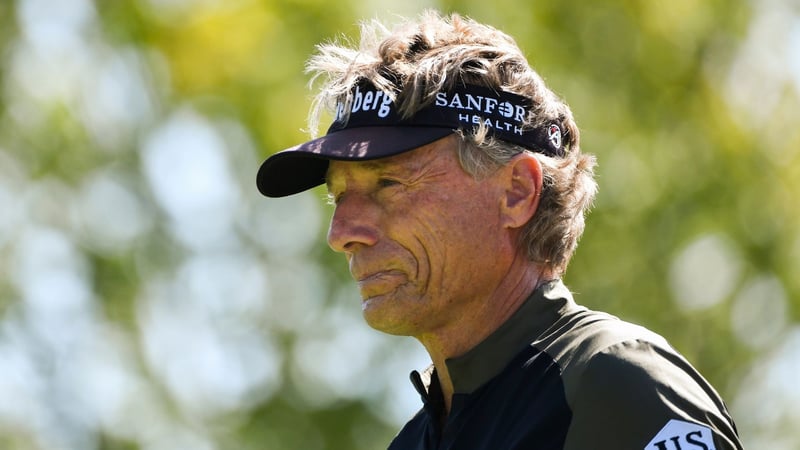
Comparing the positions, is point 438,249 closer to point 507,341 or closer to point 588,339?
point 507,341

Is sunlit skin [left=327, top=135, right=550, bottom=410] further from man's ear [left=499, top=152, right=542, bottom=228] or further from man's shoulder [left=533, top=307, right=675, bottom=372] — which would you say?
man's shoulder [left=533, top=307, right=675, bottom=372]

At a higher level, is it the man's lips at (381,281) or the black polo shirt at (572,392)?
the man's lips at (381,281)

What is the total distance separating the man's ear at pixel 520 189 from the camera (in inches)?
164

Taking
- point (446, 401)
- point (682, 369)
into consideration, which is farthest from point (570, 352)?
point (446, 401)

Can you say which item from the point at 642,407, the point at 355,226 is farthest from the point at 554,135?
the point at 642,407

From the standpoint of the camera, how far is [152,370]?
18.6 meters

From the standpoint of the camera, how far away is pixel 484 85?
421 cm

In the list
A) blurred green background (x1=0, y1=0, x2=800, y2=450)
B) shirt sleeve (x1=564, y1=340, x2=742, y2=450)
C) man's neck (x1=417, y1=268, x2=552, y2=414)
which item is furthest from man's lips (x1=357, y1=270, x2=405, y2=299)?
blurred green background (x1=0, y1=0, x2=800, y2=450)

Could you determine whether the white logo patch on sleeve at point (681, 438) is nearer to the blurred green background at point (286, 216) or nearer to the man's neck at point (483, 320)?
the man's neck at point (483, 320)

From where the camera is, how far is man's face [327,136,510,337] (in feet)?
13.5

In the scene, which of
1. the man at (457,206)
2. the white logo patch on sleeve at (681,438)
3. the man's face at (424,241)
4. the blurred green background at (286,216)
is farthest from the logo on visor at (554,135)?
the blurred green background at (286,216)

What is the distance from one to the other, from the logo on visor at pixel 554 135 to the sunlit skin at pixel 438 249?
160 mm

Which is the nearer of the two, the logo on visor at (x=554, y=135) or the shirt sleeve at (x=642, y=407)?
the shirt sleeve at (x=642, y=407)

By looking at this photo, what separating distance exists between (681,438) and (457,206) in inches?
42.7
